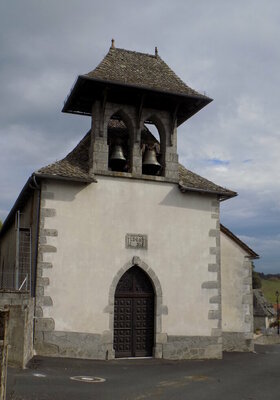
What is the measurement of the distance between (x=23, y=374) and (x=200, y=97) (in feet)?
28.1

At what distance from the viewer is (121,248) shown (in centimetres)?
1245

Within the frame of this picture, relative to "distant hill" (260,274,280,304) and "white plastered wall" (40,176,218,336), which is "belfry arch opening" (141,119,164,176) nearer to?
"white plastered wall" (40,176,218,336)

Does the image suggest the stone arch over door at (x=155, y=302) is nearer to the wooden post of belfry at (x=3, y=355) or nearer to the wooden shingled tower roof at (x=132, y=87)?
the wooden shingled tower roof at (x=132, y=87)

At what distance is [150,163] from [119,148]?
973 millimetres

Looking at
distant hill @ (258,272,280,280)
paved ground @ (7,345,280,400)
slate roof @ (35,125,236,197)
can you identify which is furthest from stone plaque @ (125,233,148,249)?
distant hill @ (258,272,280,280)

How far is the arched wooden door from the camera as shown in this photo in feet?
40.2

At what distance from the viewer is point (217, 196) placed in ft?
45.5

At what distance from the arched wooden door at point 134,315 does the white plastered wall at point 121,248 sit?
389 mm

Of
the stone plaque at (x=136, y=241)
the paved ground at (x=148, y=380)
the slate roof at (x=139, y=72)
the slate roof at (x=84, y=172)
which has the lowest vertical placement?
the paved ground at (x=148, y=380)

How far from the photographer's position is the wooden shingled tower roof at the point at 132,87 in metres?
12.7

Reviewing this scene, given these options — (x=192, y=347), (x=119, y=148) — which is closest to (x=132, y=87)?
(x=119, y=148)

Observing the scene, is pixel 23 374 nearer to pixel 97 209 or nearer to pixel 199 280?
pixel 97 209

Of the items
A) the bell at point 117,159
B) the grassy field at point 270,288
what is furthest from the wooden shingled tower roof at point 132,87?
the grassy field at point 270,288

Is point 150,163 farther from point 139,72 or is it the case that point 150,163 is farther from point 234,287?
point 234,287
